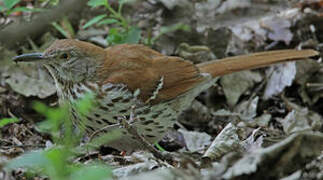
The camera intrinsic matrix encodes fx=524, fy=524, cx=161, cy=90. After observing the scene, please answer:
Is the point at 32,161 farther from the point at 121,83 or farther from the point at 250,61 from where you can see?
the point at 250,61

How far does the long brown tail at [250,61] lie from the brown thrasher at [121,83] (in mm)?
313

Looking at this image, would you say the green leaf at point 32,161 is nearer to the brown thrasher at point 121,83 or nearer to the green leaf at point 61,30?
the brown thrasher at point 121,83

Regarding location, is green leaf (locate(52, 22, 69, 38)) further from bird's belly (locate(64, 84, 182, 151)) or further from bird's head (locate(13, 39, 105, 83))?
bird's belly (locate(64, 84, 182, 151))

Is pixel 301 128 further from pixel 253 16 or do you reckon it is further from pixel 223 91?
pixel 253 16

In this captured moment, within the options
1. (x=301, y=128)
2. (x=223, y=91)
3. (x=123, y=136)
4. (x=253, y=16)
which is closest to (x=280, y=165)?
(x=123, y=136)

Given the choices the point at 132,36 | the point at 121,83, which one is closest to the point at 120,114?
the point at 121,83

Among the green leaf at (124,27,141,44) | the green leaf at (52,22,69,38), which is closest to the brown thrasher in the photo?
the green leaf at (124,27,141,44)

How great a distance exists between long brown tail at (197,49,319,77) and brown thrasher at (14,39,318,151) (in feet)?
1.03

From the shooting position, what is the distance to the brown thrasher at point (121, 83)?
3348 mm

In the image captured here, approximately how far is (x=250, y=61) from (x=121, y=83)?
1309 millimetres

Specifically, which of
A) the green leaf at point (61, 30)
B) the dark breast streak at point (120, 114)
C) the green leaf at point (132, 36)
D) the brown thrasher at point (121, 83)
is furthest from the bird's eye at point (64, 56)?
the green leaf at point (61, 30)

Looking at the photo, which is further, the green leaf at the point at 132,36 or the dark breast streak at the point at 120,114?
the green leaf at the point at 132,36

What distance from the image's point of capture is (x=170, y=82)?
150 inches

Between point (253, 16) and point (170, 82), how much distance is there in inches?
99.1
